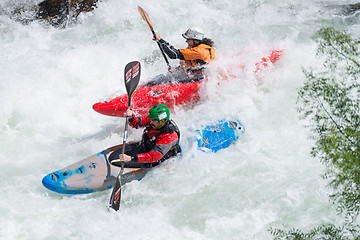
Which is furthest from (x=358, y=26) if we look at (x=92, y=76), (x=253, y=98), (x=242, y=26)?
(x=92, y=76)

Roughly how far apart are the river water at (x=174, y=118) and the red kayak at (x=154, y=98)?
0.55 ft

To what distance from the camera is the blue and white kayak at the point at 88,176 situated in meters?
5.45

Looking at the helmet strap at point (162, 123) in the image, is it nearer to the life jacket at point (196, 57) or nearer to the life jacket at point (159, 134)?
the life jacket at point (159, 134)

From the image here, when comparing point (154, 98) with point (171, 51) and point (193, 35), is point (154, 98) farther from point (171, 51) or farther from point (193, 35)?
point (193, 35)

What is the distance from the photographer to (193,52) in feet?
21.8

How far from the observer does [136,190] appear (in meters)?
5.65

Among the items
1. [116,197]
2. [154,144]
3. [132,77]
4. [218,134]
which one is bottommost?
[218,134]

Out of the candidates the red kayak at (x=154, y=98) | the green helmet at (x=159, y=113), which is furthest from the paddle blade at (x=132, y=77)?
the green helmet at (x=159, y=113)

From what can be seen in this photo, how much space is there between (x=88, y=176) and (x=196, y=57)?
248 cm

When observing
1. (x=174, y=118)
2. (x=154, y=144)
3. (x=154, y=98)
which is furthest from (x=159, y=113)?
(x=174, y=118)

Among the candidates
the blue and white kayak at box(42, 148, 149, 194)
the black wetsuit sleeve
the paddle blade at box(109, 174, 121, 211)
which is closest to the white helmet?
the black wetsuit sleeve

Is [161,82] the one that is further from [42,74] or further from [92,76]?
[42,74]

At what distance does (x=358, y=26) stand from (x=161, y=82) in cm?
463

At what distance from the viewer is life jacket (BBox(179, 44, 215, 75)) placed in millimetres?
6656
